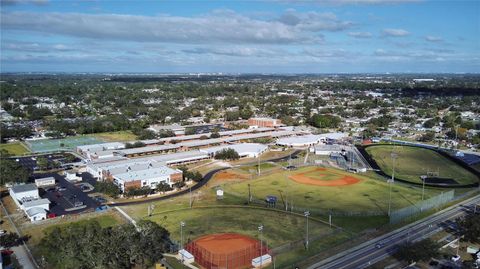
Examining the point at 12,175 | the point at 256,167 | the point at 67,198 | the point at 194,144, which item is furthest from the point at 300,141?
the point at 12,175

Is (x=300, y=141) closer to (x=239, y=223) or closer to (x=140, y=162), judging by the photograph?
(x=140, y=162)

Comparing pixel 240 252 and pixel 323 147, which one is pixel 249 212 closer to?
pixel 240 252

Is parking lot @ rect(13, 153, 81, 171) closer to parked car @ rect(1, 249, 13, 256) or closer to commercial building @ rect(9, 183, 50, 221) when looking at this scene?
commercial building @ rect(9, 183, 50, 221)

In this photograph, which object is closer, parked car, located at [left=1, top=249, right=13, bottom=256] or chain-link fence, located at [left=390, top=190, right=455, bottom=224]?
parked car, located at [left=1, top=249, right=13, bottom=256]

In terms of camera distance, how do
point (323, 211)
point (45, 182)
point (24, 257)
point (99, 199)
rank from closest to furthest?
point (24, 257), point (323, 211), point (99, 199), point (45, 182)

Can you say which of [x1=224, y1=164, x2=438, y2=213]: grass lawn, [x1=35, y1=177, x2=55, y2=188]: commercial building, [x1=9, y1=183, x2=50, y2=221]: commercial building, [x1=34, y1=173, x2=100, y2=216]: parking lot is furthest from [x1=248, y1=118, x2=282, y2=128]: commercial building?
[x1=9, y1=183, x2=50, y2=221]: commercial building

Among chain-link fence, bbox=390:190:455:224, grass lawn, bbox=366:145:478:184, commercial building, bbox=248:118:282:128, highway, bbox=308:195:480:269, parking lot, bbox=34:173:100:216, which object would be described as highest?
commercial building, bbox=248:118:282:128
